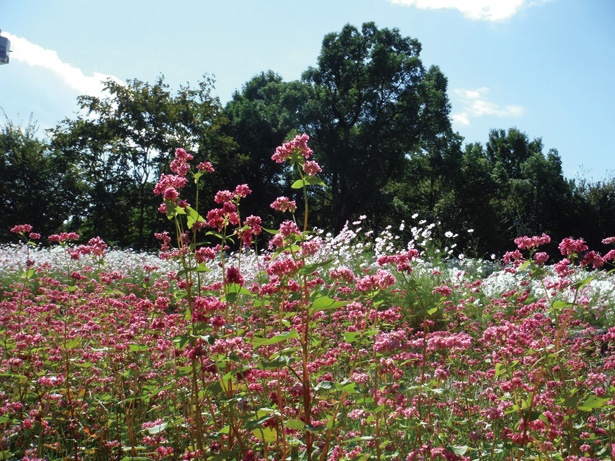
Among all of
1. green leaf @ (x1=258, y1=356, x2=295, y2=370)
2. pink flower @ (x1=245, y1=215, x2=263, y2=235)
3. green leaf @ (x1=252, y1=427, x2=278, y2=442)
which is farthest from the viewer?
pink flower @ (x1=245, y1=215, x2=263, y2=235)

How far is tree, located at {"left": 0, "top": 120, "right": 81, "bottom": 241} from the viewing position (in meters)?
22.6

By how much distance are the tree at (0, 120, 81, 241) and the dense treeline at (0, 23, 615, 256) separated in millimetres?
44

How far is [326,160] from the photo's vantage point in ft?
95.7

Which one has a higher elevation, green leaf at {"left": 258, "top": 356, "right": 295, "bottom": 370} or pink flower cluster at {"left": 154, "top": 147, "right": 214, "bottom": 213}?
pink flower cluster at {"left": 154, "top": 147, "right": 214, "bottom": 213}

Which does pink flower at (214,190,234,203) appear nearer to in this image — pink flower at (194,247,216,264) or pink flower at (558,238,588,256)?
pink flower at (194,247,216,264)

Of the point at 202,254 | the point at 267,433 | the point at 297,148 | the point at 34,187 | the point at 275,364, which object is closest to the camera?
the point at 275,364

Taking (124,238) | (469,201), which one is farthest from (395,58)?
(124,238)

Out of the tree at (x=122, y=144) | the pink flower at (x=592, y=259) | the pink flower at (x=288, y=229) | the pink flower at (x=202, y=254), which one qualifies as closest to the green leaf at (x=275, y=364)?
the pink flower at (x=288, y=229)

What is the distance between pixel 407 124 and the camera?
95.8 feet

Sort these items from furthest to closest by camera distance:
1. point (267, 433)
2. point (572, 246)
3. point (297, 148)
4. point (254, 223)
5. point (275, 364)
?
point (572, 246), point (254, 223), point (297, 148), point (267, 433), point (275, 364)

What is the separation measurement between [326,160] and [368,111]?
12.7 feet

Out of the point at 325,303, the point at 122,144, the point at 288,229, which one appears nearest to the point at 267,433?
the point at 325,303

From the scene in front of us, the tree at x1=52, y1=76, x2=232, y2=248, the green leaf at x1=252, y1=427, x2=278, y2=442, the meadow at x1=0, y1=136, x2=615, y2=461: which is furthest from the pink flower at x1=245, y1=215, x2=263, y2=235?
the tree at x1=52, y1=76, x2=232, y2=248

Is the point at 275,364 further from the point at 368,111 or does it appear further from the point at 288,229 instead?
the point at 368,111
